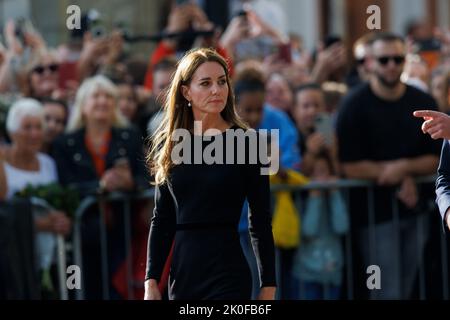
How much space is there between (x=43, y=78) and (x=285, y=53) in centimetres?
246

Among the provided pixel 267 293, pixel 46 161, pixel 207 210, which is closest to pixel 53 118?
pixel 46 161

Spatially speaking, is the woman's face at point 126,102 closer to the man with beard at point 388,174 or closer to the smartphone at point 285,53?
the man with beard at point 388,174

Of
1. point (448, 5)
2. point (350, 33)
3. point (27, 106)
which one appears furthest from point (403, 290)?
point (448, 5)

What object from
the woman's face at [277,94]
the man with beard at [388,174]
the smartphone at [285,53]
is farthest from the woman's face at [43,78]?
the man with beard at [388,174]

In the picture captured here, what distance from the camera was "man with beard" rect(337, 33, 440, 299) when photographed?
9.27 m

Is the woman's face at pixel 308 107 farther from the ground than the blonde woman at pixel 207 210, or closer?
farther from the ground

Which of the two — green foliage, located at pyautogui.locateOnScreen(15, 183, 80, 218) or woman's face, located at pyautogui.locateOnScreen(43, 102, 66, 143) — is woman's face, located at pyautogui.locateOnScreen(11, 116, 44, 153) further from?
woman's face, located at pyautogui.locateOnScreen(43, 102, 66, 143)

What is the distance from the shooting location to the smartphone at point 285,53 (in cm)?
1172

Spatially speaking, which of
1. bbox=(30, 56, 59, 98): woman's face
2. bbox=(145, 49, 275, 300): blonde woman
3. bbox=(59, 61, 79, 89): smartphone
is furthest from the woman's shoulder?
bbox=(145, 49, 275, 300): blonde woman

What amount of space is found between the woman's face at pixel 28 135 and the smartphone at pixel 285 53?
319 centimetres

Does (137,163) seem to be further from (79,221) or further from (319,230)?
(319,230)

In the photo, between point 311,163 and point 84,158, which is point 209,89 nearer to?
point 84,158

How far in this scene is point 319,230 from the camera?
9.23 meters

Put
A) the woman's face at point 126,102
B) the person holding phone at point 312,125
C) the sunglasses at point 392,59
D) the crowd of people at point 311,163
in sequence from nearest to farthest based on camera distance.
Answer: the crowd of people at point 311,163, the sunglasses at point 392,59, the person holding phone at point 312,125, the woman's face at point 126,102
